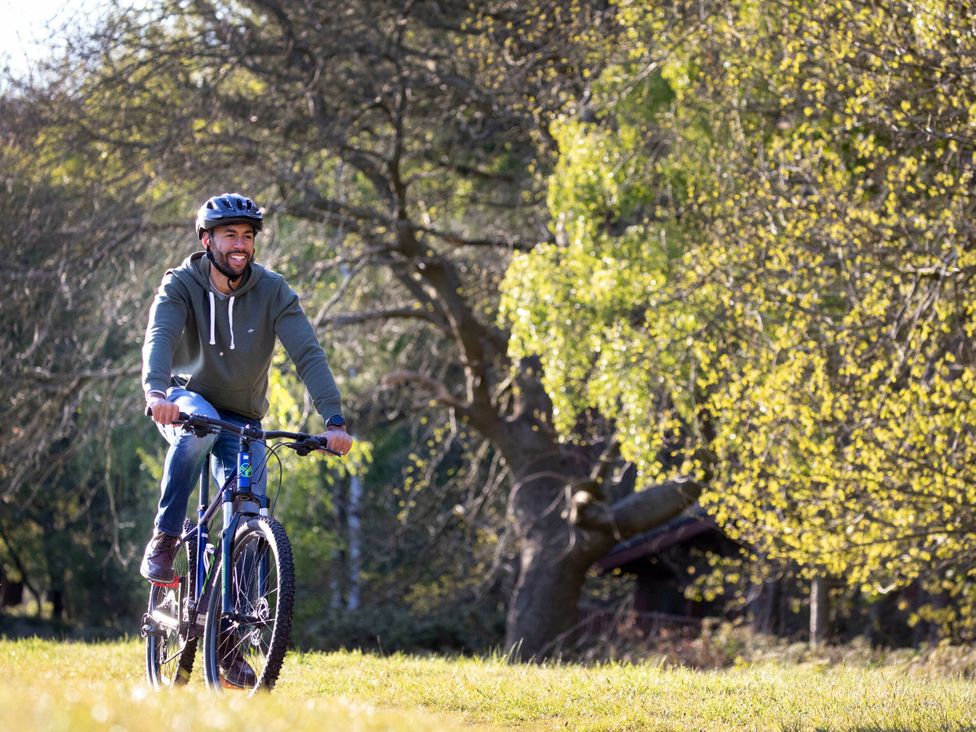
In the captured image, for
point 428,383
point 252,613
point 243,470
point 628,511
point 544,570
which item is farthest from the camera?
point 544,570

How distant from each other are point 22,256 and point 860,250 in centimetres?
839

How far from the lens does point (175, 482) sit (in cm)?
559

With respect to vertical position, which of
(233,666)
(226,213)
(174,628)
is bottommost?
(233,666)

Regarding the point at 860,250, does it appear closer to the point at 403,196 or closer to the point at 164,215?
the point at 403,196

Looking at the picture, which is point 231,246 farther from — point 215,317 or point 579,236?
point 579,236

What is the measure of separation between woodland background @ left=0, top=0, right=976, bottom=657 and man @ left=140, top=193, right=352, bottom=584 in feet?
18.2

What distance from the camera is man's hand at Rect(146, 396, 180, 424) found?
17.0 ft

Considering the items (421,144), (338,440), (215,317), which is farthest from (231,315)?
(421,144)

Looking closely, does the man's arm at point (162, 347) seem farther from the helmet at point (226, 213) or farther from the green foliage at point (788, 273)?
the green foliage at point (788, 273)

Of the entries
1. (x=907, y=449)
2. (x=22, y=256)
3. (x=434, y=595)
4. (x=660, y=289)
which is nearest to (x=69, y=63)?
(x=22, y=256)

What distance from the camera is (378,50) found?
14.7m

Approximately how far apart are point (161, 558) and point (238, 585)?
0.52 metres

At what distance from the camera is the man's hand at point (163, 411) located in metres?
5.19

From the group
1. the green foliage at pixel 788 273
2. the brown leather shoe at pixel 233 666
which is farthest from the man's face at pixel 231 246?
the green foliage at pixel 788 273
